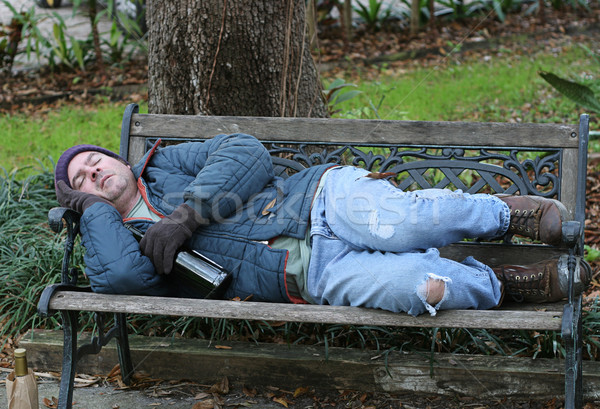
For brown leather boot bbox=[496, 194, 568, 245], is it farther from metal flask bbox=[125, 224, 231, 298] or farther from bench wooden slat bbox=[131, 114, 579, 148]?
metal flask bbox=[125, 224, 231, 298]

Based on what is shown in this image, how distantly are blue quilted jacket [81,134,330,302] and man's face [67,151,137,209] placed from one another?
0.35 feet

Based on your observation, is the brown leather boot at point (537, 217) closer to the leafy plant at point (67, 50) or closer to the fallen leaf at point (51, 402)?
the fallen leaf at point (51, 402)

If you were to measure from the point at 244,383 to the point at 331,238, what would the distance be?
34.2 inches

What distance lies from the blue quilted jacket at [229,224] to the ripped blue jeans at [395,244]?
0.47 feet

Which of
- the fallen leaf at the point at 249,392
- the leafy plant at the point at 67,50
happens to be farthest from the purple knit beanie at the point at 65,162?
the leafy plant at the point at 67,50

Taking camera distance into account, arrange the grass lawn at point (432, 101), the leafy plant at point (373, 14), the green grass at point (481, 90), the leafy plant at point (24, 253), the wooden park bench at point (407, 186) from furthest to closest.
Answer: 1. the leafy plant at point (373, 14)
2. the green grass at point (481, 90)
3. the grass lawn at point (432, 101)
4. the leafy plant at point (24, 253)
5. the wooden park bench at point (407, 186)

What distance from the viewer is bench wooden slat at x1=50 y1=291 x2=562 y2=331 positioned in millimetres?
2227

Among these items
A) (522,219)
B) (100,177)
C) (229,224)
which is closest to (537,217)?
(522,219)

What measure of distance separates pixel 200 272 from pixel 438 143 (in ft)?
3.99

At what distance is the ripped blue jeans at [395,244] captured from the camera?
2355mm

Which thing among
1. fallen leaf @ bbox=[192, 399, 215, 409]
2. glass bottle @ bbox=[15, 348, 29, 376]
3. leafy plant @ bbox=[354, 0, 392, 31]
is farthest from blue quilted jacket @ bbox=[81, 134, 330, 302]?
leafy plant @ bbox=[354, 0, 392, 31]

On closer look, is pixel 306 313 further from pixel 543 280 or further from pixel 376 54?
pixel 376 54

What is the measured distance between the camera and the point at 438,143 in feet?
9.83

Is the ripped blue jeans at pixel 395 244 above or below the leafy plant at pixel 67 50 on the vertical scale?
→ below
